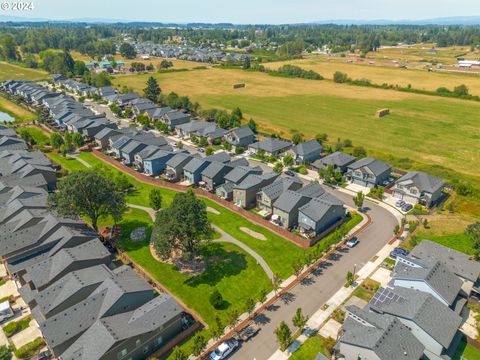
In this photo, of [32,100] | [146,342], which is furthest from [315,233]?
[32,100]

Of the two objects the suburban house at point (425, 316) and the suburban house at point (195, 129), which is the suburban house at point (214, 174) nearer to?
the suburban house at point (195, 129)

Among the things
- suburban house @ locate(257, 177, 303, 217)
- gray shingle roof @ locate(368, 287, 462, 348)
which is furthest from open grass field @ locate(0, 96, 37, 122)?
gray shingle roof @ locate(368, 287, 462, 348)

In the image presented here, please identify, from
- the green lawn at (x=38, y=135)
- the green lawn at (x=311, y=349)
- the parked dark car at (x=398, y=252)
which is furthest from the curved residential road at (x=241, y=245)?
the green lawn at (x=38, y=135)

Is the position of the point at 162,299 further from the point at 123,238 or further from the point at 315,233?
the point at 315,233

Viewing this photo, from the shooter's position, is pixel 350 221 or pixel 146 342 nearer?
pixel 146 342

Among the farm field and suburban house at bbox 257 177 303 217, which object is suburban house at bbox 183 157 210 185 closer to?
suburban house at bbox 257 177 303 217

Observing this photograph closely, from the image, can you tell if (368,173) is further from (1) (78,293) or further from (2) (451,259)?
(1) (78,293)
